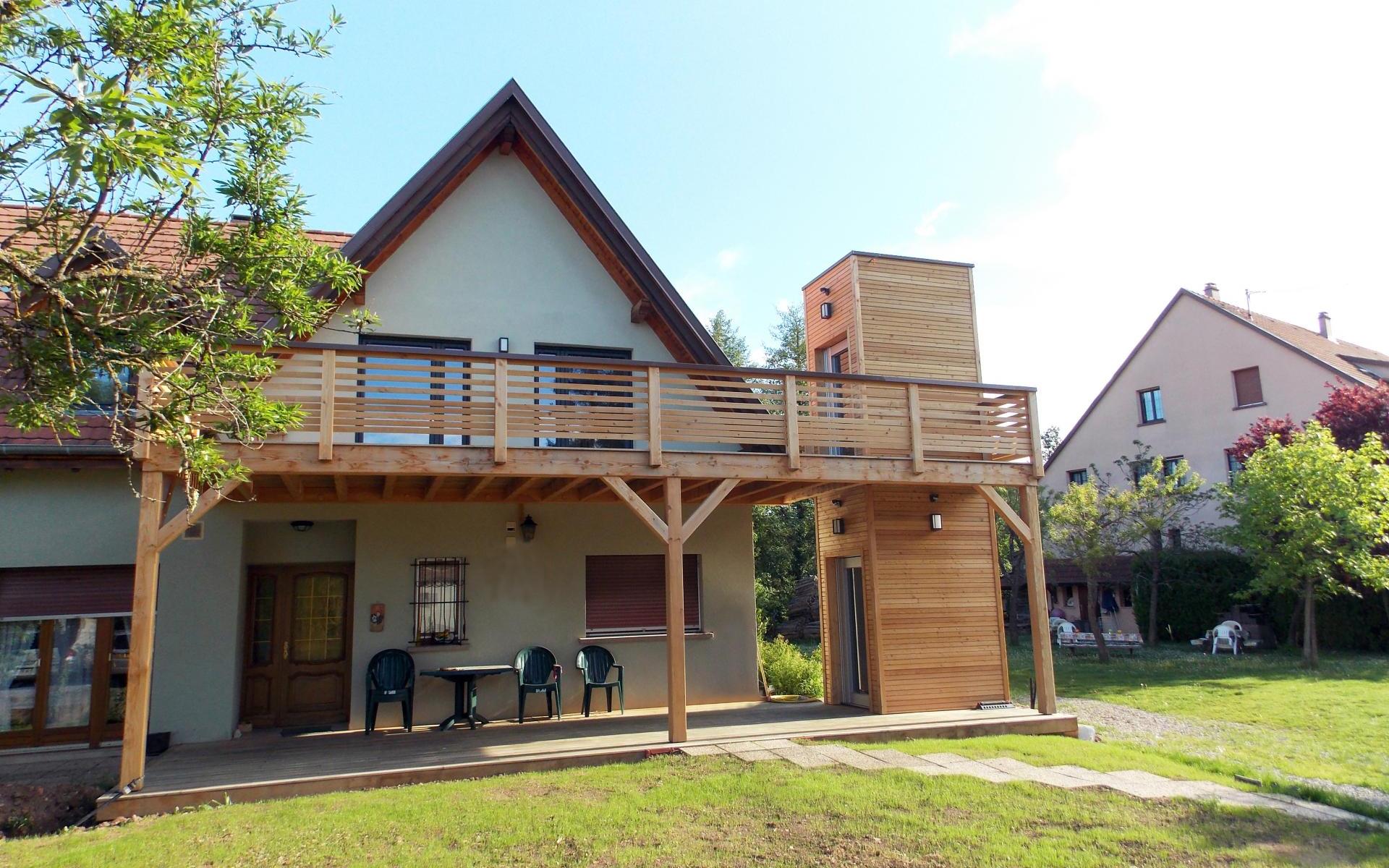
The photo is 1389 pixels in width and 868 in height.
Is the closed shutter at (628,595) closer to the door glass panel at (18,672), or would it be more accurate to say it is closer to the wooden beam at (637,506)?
the wooden beam at (637,506)

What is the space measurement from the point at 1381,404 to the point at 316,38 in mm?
21976

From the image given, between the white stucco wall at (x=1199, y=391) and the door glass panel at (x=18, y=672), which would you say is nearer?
the door glass panel at (x=18, y=672)

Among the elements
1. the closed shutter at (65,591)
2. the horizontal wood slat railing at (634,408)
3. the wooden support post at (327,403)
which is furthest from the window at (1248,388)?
the closed shutter at (65,591)

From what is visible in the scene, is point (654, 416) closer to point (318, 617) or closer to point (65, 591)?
point (318, 617)

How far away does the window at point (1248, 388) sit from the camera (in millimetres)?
24797

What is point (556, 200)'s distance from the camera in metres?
12.5

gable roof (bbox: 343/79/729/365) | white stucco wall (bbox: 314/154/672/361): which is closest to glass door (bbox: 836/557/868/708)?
gable roof (bbox: 343/79/729/365)

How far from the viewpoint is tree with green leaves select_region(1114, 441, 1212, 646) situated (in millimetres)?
20203

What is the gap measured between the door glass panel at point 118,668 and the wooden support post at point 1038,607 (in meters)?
10.6

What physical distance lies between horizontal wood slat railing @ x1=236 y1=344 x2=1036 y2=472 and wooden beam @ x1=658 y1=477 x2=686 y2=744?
1.77 feet

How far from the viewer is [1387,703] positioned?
41.5ft

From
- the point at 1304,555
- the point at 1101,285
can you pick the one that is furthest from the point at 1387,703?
the point at 1101,285

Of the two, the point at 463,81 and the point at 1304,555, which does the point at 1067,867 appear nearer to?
the point at 463,81

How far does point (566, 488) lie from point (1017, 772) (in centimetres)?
571
